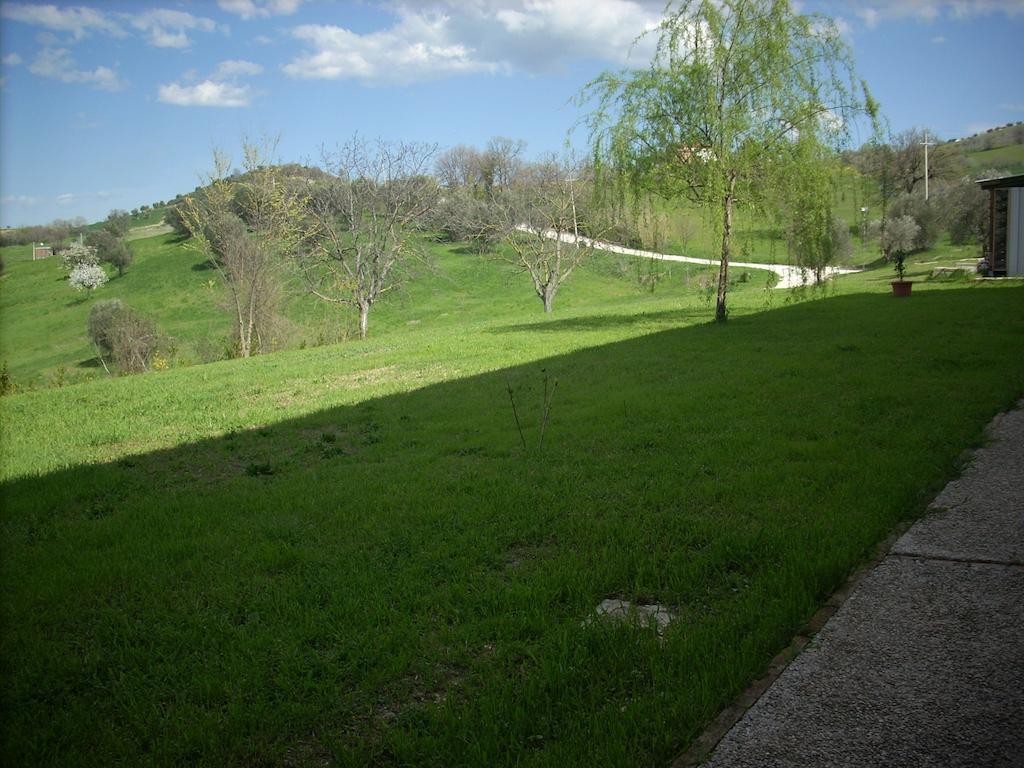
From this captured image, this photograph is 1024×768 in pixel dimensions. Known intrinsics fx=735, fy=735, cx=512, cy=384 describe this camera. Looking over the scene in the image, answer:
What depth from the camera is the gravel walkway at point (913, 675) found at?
7.34ft

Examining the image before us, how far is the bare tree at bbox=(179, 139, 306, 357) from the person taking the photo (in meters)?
22.4

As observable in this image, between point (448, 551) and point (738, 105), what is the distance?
1195cm

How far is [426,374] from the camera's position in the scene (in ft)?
38.4

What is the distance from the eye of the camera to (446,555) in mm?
4070

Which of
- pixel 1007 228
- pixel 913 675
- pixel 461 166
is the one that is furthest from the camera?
pixel 461 166

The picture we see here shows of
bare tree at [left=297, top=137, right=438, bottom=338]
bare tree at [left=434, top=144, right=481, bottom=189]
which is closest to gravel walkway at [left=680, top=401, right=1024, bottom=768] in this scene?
bare tree at [left=297, top=137, right=438, bottom=338]

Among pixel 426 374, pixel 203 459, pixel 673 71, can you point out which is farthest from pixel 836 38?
pixel 203 459

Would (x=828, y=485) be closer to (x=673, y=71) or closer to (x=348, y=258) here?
(x=673, y=71)

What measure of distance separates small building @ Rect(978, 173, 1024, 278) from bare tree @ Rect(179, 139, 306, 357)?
73.4 feet

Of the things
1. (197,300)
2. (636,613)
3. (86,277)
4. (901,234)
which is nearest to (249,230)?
(197,300)

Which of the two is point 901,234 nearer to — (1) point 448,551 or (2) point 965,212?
(2) point 965,212

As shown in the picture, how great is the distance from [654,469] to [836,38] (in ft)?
38.3

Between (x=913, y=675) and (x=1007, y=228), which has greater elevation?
(x=1007, y=228)

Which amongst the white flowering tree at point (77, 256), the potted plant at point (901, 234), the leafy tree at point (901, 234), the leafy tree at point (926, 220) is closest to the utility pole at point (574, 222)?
the potted plant at point (901, 234)
